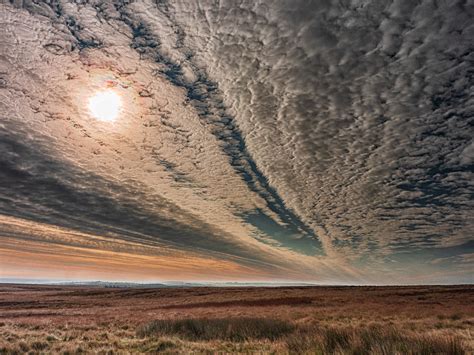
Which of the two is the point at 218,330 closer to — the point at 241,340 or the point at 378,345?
the point at 241,340

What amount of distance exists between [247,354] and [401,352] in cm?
548

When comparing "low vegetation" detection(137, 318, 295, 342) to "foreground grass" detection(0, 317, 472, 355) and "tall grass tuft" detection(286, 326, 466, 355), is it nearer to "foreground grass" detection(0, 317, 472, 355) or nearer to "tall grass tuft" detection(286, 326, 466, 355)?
"foreground grass" detection(0, 317, 472, 355)

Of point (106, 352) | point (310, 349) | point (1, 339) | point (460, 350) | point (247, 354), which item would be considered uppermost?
point (460, 350)

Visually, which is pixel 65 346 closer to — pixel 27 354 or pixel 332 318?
pixel 27 354

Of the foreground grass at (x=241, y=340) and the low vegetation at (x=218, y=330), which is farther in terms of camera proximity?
the low vegetation at (x=218, y=330)

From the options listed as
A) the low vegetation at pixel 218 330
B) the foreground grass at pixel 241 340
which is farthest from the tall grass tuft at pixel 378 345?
the low vegetation at pixel 218 330

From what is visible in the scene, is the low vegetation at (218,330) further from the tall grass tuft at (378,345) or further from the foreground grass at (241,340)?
the tall grass tuft at (378,345)

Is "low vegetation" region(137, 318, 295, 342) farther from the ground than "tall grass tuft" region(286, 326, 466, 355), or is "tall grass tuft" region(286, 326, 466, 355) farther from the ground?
"tall grass tuft" region(286, 326, 466, 355)

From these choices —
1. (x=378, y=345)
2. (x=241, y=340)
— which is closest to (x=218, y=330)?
(x=241, y=340)

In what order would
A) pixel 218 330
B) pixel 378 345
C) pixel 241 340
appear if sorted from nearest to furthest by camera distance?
1. pixel 378 345
2. pixel 241 340
3. pixel 218 330

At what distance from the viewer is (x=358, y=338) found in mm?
10062

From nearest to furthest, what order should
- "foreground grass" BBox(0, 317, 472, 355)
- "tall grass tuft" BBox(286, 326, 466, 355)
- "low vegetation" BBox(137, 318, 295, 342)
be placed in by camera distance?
1. "tall grass tuft" BBox(286, 326, 466, 355)
2. "foreground grass" BBox(0, 317, 472, 355)
3. "low vegetation" BBox(137, 318, 295, 342)

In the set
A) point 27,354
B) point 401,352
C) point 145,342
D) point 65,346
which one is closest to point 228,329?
point 145,342

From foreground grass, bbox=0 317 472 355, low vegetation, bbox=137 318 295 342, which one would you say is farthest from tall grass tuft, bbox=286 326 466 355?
low vegetation, bbox=137 318 295 342
